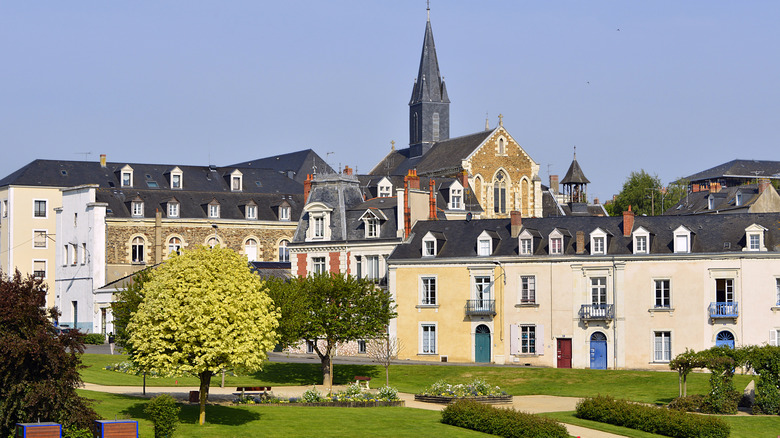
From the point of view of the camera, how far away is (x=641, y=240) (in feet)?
206

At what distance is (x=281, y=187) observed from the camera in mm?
104875

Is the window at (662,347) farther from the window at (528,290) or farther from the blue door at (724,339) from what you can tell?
the window at (528,290)

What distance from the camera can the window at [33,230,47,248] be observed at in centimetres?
9856

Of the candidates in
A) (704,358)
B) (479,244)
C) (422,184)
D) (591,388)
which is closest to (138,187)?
(422,184)

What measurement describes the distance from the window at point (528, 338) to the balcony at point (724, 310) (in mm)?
9973

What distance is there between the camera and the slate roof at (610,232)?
202ft

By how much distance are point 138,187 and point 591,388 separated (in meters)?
55.0

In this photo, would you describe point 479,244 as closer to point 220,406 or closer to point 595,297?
point 595,297

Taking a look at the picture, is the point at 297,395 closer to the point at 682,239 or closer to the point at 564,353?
the point at 564,353

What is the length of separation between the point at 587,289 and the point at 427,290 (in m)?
9.67

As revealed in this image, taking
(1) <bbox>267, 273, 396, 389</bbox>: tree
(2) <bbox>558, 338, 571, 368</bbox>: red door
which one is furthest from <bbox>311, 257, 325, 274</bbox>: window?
(2) <bbox>558, 338, 571, 368</bbox>: red door

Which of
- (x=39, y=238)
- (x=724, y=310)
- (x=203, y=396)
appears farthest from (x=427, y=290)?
(x=39, y=238)

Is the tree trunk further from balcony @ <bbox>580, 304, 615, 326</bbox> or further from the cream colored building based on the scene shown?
balcony @ <bbox>580, 304, 615, 326</bbox>

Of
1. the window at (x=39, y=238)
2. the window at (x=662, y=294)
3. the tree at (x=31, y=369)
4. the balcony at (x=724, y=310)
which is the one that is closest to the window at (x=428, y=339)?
the window at (x=662, y=294)
